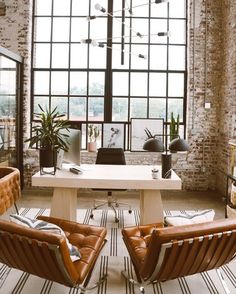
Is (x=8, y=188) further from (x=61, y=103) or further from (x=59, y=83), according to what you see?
(x=59, y=83)

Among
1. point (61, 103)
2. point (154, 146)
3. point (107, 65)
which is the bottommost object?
point (154, 146)

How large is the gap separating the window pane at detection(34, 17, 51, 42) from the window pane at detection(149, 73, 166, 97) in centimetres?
218

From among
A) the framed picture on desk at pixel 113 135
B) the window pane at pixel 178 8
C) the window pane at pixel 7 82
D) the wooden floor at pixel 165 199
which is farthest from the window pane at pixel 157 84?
the window pane at pixel 7 82

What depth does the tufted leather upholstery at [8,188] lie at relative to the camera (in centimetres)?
420

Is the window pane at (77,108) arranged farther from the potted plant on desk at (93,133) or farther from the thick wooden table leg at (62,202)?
the thick wooden table leg at (62,202)

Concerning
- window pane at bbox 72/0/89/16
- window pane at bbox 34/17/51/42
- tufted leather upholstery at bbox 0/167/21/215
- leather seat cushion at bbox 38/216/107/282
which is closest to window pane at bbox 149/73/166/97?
window pane at bbox 72/0/89/16

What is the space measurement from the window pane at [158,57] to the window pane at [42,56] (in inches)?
79.7

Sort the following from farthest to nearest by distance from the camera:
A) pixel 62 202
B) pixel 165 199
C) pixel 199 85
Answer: pixel 199 85, pixel 165 199, pixel 62 202

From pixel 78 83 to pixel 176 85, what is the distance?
1.92 meters

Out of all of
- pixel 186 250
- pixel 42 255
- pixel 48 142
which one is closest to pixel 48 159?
pixel 48 142

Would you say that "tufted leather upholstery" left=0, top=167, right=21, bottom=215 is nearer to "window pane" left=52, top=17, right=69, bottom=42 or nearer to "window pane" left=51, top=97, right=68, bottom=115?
"window pane" left=51, top=97, right=68, bottom=115

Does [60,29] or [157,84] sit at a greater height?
[60,29]

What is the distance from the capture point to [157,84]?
23.4ft

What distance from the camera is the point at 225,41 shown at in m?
6.62
